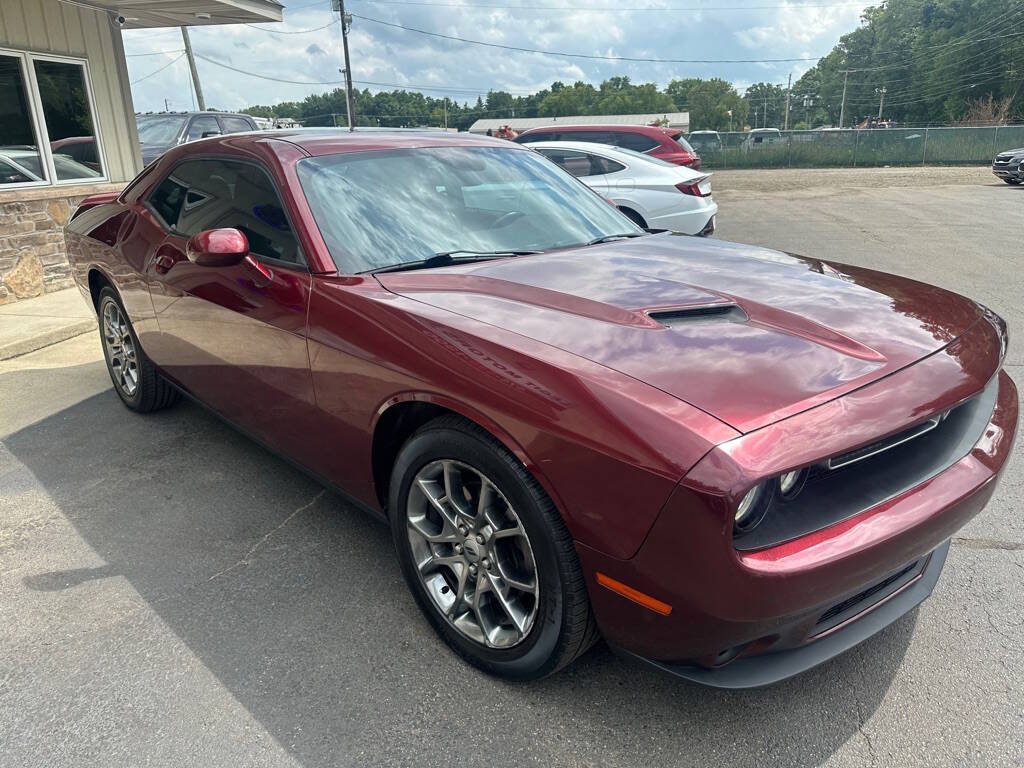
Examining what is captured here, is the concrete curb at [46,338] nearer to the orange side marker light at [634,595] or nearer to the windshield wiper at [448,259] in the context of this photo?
the windshield wiper at [448,259]

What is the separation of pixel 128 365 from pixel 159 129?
30.2 feet

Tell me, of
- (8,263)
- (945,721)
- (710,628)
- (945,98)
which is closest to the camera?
(710,628)

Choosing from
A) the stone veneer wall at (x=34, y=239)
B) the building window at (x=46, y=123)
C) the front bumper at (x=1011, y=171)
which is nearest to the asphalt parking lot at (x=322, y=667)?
the stone veneer wall at (x=34, y=239)

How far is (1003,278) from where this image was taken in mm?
7852

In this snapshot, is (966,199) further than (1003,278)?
Yes

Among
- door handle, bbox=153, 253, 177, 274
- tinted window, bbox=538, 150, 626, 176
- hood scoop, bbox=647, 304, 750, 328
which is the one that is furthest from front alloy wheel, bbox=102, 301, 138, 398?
tinted window, bbox=538, 150, 626, 176

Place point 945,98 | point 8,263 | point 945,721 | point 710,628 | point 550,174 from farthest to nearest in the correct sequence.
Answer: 1. point 945,98
2. point 8,263
3. point 550,174
4. point 945,721
5. point 710,628

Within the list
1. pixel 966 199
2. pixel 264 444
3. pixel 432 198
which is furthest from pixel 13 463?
pixel 966 199

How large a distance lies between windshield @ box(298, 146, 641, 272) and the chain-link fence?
121 ft

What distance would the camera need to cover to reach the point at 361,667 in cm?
234

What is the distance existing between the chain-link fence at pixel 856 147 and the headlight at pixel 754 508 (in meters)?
38.8

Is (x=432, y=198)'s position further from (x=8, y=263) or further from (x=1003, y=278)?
(x=1003, y=278)

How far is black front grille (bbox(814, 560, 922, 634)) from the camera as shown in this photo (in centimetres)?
188

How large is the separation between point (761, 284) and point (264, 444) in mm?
2167
